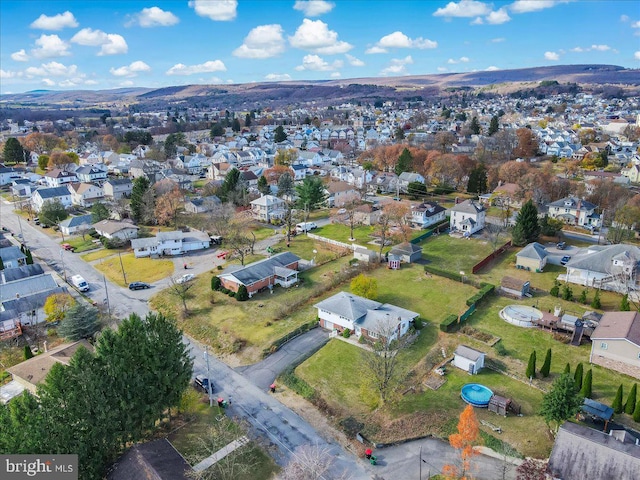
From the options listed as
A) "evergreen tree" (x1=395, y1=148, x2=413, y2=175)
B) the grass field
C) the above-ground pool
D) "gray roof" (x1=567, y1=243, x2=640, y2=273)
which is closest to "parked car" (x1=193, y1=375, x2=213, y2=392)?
the above-ground pool

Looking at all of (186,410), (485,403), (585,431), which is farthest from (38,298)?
(585,431)

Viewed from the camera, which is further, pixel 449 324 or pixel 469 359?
pixel 449 324

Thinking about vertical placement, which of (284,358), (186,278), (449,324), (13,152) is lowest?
(284,358)

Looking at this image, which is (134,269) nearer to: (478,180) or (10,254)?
(10,254)

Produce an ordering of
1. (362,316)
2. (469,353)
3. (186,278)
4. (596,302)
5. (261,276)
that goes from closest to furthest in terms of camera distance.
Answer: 1. (469,353)
2. (362,316)
3. (596,302)
4. (261,276)
5. (186,278)

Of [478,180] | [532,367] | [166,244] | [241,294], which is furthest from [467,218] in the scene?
[166,244]

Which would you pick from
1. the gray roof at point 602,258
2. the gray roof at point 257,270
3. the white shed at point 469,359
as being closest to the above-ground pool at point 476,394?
the white shed at point 469,359

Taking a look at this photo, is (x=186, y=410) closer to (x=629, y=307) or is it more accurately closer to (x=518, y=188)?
(x=629, y=307)

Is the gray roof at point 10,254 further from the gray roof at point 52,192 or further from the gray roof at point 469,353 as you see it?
the gray roof at point 469,353

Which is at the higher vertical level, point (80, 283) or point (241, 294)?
point (241, 294)
